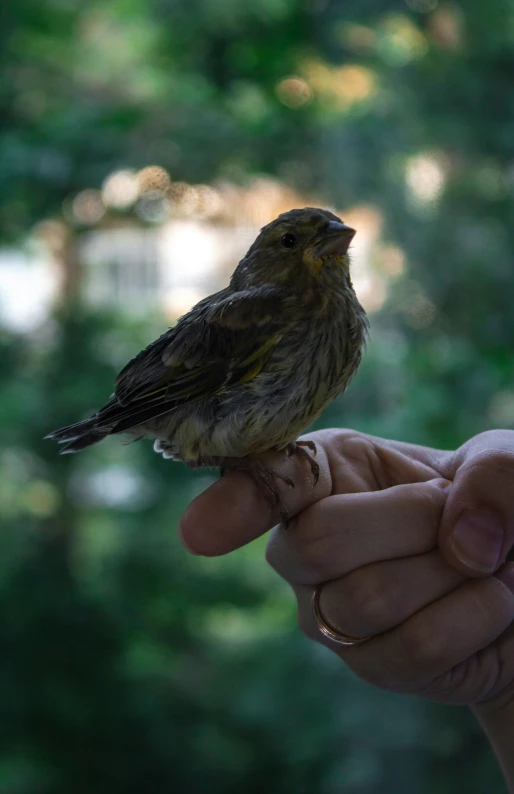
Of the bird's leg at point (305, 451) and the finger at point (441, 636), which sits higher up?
the bird's leg at point (305, 451)

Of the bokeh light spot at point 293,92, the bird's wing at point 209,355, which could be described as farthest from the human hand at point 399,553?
the bokeh light spot at point 293,92

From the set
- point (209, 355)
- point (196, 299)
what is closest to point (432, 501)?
point (209, 355)

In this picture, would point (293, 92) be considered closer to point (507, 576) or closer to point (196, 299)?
point (196, 299)

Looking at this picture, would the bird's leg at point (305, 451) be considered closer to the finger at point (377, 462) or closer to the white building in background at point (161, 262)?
the finger at point (377, 462)

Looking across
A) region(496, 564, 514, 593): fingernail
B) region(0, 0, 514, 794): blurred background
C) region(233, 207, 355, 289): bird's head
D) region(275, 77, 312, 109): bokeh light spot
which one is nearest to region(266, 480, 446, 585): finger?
region(496, 564, 514, 593): fingernail

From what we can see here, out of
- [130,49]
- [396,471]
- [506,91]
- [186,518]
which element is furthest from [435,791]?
[130,49]

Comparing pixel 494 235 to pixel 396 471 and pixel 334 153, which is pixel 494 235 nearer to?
pixel 334 153
